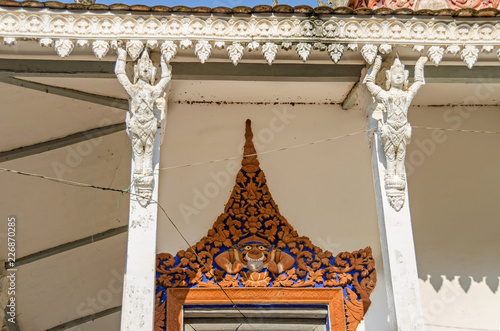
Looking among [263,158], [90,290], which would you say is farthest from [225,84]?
[90,290]

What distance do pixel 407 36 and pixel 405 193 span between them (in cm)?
118

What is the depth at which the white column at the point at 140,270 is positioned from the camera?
4461mm

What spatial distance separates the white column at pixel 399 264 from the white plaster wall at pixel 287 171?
104 centimetres

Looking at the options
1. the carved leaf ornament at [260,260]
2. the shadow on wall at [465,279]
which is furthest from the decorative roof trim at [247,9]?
the shadow on wall at [465,279]

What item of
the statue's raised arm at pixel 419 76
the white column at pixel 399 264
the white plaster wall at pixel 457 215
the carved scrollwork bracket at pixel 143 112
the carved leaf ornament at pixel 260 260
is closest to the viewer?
the white column at pixel 399 264

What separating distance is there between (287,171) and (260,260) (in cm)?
85

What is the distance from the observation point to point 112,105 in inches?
234

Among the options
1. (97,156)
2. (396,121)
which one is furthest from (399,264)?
(97,156)

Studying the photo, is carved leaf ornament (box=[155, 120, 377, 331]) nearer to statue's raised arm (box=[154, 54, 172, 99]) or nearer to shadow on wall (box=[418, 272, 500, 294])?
shadow on wall (box=[418, 272, 500, 294])

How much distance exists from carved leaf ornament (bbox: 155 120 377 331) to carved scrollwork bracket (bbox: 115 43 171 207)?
1.15m

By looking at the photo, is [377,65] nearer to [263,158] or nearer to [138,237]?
[263,158]

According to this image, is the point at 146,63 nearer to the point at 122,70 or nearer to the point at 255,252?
the point at 122,70

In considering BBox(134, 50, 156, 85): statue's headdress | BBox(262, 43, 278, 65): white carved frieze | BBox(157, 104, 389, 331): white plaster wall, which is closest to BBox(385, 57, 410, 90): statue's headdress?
BBox(262, 43, 278, 65): white carved frieze

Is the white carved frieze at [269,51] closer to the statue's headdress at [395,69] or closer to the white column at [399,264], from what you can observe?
the statue's headdress at [395,69]
